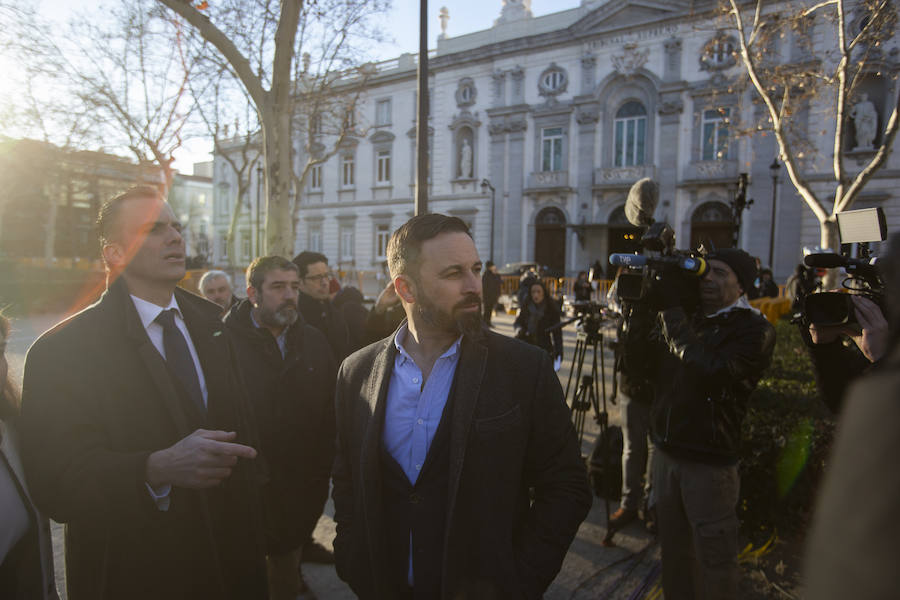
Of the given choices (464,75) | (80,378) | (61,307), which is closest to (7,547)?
(80,378)

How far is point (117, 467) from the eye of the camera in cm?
172

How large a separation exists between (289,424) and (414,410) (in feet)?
4.45

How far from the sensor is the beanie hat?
2812 millimetres

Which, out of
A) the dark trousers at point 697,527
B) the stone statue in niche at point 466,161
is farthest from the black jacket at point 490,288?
the stone statue in niche at point 466,161

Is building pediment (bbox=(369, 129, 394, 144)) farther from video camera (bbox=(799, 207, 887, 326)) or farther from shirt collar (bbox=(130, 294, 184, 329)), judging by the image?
video camera (bbox=(799, 207, 887, 326))

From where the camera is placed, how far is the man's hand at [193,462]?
5.70 ft

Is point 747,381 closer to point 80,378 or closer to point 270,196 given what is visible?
point 80,378

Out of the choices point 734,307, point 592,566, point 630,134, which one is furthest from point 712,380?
point 630,134

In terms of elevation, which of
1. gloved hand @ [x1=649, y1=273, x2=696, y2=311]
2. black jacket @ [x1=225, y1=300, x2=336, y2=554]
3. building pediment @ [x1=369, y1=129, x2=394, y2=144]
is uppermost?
building pediment @ [x1=369, y1=129, x2=394, y2=144]

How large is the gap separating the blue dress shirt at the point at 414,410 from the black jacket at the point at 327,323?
240cm

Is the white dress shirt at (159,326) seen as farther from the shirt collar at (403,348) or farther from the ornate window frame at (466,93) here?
the ornate window frame at (466,93)

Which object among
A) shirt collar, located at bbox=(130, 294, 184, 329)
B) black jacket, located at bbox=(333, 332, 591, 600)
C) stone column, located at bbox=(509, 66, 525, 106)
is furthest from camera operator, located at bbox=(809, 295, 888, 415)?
stone column, located at bbox=(509, 66, 525, 106)

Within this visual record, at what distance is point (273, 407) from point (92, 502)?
1.27 metres

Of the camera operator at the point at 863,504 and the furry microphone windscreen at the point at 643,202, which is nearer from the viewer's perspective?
the camera operator at the point at 863,504
